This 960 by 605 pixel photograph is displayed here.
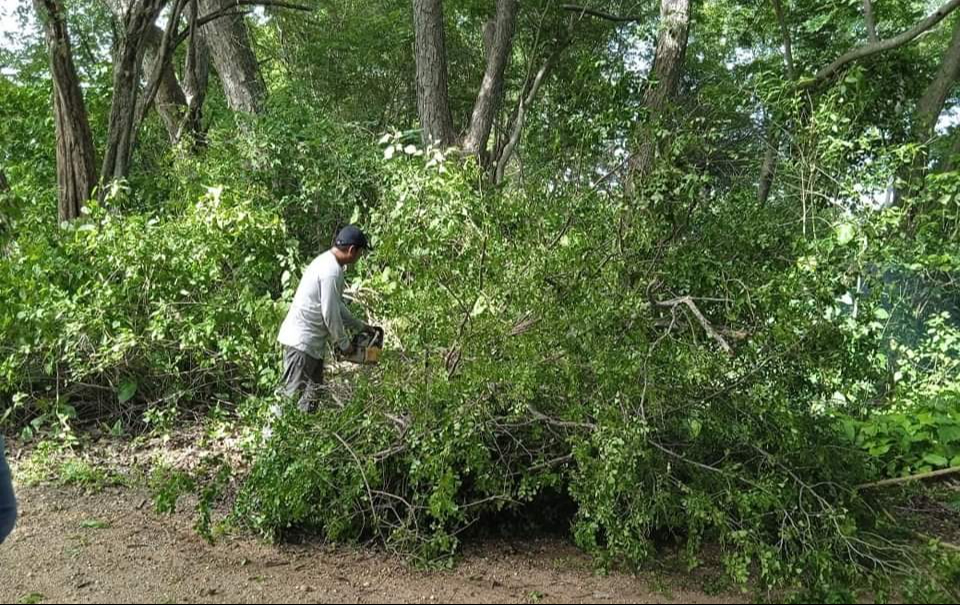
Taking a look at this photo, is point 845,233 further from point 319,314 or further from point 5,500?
Answer: point 5,500

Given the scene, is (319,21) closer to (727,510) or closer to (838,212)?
(838,212)

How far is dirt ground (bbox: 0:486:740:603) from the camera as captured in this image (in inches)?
165

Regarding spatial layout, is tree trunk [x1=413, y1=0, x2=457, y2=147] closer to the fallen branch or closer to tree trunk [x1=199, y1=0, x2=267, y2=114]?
tree trunk [x1=199, y1=0, x2=267, y2=114]

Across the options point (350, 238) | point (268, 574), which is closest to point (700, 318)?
point (350, 238)

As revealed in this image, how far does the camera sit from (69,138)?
29.1 ft

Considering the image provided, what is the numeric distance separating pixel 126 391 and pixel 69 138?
321 centimetres

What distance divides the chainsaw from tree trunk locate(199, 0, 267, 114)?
20.0ft

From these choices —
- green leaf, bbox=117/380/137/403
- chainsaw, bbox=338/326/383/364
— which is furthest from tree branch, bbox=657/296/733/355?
green leaf, bbox=117/380/137/403

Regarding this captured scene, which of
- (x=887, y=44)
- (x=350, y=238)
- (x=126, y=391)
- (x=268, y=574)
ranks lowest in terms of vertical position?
(x=268, y=574)

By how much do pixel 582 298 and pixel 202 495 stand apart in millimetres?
2550

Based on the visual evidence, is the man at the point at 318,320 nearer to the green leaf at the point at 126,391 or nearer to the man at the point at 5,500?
the green leaf at the point at 126,391

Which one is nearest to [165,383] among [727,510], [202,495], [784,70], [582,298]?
[202,495]

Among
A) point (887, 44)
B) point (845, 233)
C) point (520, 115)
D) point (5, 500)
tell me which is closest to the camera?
point (5, 500)

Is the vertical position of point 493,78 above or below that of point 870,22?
below
